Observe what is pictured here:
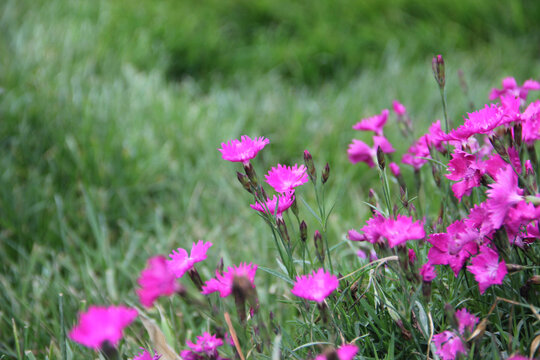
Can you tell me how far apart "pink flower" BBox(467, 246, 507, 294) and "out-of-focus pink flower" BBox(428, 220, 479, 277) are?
0.03 metres

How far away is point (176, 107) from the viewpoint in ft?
9.40

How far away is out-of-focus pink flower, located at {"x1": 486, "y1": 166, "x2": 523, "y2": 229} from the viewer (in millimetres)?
836

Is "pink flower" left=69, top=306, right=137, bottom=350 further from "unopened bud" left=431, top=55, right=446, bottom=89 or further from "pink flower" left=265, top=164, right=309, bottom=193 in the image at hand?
"unopened bud" left=431, top=55, right=446, bottom=89

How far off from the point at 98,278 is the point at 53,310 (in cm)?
31

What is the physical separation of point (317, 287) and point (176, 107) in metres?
2.18

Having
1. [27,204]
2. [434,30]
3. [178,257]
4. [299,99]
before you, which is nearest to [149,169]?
[27,204]

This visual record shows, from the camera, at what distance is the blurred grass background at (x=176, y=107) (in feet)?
6.32

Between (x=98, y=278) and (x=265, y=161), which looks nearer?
(x=98, y=278)

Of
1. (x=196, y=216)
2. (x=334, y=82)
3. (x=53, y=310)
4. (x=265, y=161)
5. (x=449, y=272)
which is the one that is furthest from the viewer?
(x=334, y=82)

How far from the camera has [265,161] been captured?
2.60m

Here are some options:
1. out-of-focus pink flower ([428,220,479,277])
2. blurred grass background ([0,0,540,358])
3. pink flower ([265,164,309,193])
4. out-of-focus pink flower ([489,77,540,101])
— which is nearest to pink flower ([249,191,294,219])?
pink flower ([265,164,309,193])

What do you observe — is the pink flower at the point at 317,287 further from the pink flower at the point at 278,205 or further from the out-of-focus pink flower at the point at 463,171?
the out-of-focus pink flower at the point at 463,171

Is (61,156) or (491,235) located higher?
(491,235)

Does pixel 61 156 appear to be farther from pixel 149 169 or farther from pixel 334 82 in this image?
pixel 334 82
